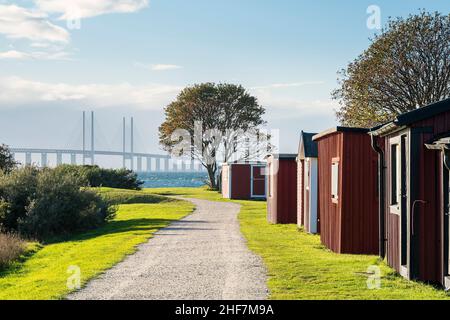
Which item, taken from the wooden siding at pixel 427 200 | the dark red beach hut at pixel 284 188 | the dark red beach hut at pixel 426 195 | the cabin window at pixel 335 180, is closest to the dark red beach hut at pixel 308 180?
the dark red beach hut at pixel 284 188

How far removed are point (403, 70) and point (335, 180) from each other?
23.3 meters

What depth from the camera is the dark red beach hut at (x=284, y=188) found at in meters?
24.9

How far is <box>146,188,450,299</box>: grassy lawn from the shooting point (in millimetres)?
10203

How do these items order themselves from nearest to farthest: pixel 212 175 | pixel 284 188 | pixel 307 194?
1. pixel 307 194
2. pixel 284 188
3. pixel 212 175

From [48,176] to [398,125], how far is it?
16.0m

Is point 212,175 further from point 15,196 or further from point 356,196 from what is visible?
point 356,196

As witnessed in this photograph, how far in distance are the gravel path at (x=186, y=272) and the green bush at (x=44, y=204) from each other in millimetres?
5520

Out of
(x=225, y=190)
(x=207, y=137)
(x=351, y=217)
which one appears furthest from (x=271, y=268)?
(x=207, y=137)

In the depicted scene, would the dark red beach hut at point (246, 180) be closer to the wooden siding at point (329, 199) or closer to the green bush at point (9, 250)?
the green bush at point (9, 250)

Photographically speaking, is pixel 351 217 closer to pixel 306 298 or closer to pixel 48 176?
pixel 306 298

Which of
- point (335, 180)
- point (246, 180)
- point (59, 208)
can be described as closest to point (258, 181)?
point (246, 180)

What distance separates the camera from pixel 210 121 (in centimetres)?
6400

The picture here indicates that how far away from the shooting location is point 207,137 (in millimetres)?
63875

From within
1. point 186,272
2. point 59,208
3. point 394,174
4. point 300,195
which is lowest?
point 186,272
